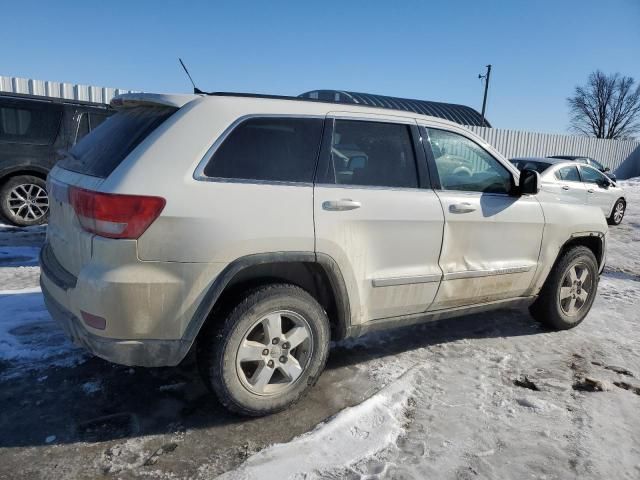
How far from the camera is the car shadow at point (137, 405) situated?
2.63 meters

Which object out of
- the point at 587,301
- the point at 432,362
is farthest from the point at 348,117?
the point at 587,301

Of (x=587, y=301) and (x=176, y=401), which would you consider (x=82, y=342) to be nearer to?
(x=176, y=401)

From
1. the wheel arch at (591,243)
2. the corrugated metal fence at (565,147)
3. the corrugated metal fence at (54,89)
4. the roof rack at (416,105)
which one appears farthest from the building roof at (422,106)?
the wheel arch at (591,243)

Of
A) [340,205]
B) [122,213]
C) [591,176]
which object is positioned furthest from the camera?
[591,176]

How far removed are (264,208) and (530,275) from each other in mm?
2513

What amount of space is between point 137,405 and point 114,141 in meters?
1.54

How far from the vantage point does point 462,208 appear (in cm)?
343

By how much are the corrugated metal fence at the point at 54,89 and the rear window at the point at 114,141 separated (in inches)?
433

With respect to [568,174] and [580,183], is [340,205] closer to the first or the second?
[568,174]

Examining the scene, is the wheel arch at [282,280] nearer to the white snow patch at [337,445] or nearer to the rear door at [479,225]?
the white snow patch at [337,445]

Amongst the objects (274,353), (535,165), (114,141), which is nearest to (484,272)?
(274,353)

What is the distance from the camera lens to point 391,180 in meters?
3.21

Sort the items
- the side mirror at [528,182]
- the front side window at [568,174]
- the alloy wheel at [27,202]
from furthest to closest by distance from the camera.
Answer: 1. the front side window at [568,174]
2. the alloy wheel at [27,202]
3. the side mirror at [528,182]

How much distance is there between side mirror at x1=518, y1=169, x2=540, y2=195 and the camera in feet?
12.4
